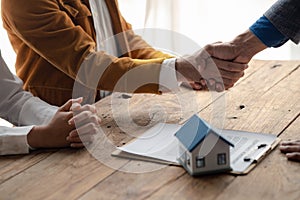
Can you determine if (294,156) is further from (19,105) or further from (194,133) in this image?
(19,105)

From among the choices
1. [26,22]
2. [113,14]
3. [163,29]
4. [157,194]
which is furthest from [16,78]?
[163,29]

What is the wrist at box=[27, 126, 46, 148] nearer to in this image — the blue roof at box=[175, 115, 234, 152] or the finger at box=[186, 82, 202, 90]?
the blue roof at box=[175, 115, 234, 152]

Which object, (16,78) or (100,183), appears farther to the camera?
(16,78)

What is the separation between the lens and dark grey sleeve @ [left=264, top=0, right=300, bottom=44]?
1.42 metres

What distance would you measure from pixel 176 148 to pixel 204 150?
0.15 m

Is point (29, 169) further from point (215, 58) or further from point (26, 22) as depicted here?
point (215, 58)

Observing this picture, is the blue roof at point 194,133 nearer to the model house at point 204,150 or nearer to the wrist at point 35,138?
the model house at point 204,150

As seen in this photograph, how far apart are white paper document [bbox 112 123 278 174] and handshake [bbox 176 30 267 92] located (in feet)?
0.80

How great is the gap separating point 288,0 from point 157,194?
663mm

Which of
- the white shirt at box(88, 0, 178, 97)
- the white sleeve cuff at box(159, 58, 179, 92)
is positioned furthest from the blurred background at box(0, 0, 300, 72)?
the white sleeve cuff at box(159, 58, 179, 92)

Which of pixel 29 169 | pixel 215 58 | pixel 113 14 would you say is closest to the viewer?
pixel 29 169

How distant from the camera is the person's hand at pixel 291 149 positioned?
1.10 meters

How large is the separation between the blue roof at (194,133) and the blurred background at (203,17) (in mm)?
A: 1253

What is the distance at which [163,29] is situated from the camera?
245 centimetres
